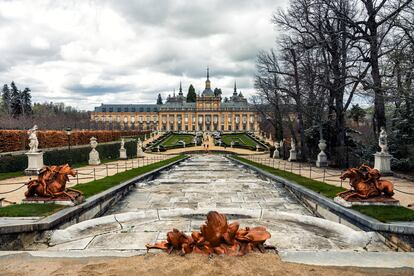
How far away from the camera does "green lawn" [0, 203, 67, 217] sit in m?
6.41

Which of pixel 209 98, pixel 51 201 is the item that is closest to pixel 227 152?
pixel 51 201

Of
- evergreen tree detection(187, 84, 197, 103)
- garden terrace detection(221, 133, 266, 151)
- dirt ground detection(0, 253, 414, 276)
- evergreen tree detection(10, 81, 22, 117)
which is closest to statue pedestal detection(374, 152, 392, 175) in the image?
dirt ground detection(0, 253, 414, 276)

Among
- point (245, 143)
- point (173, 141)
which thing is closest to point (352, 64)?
point (245, 143)

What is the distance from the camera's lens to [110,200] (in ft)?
31.1

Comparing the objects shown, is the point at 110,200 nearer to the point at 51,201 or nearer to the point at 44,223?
the point at 51,201

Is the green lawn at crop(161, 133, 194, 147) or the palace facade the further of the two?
the palace facade

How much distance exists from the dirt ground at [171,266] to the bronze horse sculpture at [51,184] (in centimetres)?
352

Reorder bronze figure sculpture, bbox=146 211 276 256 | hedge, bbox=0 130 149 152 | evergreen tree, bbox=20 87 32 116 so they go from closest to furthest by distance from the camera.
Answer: bronze figure sculpture, bbox=146 211 276 256 < hedge, bbox=0 130 149 152 < evergreen tree, bbox=20 87 32 116

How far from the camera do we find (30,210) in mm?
6691

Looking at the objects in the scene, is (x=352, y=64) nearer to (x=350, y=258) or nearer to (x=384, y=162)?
(x=384, y=162)

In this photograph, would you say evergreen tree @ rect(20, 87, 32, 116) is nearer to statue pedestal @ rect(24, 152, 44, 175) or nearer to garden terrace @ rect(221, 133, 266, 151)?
garden terrace @ rect(221, 133, 266, 151)

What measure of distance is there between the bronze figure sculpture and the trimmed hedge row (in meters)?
16.3

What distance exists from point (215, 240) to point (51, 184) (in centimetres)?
490

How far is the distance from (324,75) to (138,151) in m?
24.3
